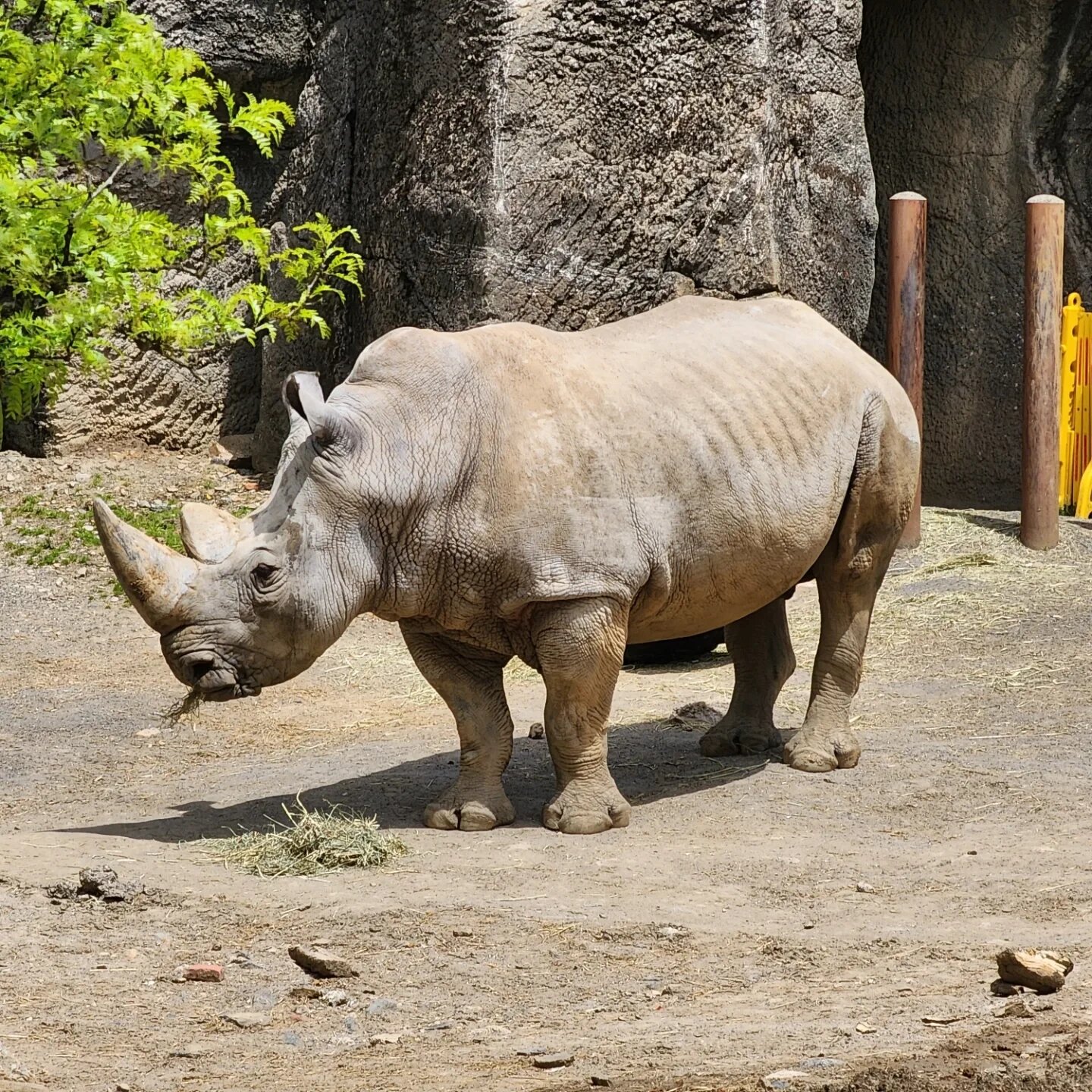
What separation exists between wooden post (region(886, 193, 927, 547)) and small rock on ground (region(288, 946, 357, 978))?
688cm

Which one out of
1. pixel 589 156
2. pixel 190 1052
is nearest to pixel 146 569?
pixel 190 1052

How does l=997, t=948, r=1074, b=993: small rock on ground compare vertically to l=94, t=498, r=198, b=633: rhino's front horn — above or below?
below

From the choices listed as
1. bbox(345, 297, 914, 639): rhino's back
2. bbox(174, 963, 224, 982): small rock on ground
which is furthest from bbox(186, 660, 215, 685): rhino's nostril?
bbox(174, 963, 224, 982): small rock on ground

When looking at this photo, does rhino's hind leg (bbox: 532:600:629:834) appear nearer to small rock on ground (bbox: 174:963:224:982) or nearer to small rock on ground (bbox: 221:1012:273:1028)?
small rock on ground (bbox: 174:963:224:982)

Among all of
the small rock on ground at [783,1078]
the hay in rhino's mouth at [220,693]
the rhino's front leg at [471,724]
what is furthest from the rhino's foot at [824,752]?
the small rock on ground at [783,1078]

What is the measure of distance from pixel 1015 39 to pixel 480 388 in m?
7.98

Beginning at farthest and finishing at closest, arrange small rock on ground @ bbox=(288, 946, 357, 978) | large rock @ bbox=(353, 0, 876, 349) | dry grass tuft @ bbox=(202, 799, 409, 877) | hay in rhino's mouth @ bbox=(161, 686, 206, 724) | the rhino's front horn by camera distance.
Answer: large rock @ bbox=(353, 0, 876, 349) → hay in rhino's mouth @ bbox=(161, 686, 206, 724) → dry grass tuft @ bbox=(202, 799, 409, 877) → the rhino's front horn → small rock on ground @ bbox=(288, 946, 357, 978)

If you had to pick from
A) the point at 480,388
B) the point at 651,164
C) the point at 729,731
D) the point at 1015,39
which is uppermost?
the point at 1015,39

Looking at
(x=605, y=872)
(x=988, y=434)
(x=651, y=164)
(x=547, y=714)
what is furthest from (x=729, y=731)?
(x=988, y=434)

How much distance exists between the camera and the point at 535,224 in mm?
10305

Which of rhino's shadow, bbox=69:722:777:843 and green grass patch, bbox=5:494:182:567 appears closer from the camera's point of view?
rhino's shadow, bbox=69:722:777:843

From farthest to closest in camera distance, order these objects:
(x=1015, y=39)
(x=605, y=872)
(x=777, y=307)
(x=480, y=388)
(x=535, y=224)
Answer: (x=1015, y=39), (x=535, y=224), (x=777, y=307), (x=480, y=388), (x=605, y=872)

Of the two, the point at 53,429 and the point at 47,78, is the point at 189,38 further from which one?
the point at 47,78

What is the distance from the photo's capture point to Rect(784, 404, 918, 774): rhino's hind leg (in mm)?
7008
